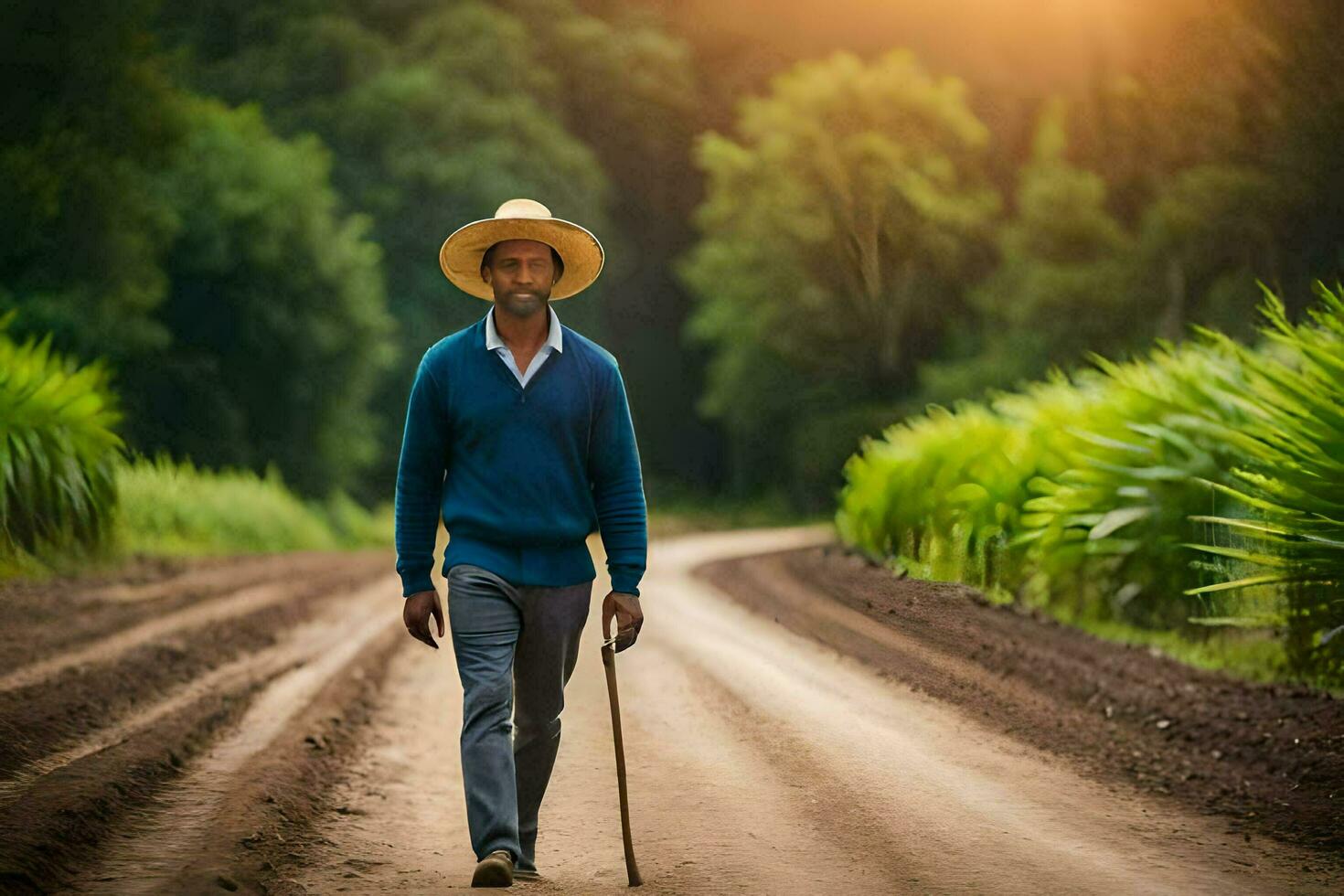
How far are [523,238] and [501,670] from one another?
4.38 feet

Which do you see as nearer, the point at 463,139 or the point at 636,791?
the point at 636,791

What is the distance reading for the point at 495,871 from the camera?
4273 millimetres

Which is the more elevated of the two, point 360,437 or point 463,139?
point 463,139

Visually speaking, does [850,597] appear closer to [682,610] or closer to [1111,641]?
[1111,641]

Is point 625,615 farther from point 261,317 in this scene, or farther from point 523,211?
point 261,317

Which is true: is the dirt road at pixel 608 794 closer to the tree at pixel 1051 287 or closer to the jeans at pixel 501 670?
the jeans at pixel 501 670

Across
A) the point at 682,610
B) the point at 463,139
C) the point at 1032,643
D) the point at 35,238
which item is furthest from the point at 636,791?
the point at 463,139

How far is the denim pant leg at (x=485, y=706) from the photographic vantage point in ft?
14.2

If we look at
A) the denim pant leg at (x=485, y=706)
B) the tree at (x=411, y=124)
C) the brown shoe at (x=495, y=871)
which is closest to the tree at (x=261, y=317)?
the tree at (x=411, y=124)

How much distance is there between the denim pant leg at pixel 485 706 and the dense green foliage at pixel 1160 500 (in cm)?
170

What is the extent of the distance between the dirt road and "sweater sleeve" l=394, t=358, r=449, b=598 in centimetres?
99

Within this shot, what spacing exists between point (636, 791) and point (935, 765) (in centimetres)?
118

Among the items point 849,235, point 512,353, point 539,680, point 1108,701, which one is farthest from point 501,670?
point 849,235

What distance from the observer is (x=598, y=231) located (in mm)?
37375
